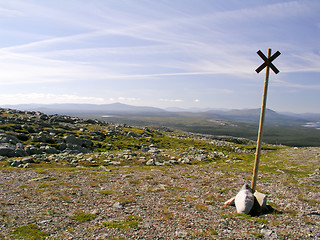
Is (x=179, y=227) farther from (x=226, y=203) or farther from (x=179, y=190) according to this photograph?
(x=179, y=190)

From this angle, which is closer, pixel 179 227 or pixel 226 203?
pixel 179 227

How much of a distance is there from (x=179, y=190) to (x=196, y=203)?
15.3ft

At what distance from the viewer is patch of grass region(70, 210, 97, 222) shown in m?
15.1

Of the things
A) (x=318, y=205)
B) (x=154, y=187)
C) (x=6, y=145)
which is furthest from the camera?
(x=6, y=145)

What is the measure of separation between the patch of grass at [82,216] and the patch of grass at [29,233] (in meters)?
2.58

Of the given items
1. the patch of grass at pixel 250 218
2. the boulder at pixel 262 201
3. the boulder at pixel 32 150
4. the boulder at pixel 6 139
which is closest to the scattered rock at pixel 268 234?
the patch of grass at pixel 250 218

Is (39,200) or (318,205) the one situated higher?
(318,205)

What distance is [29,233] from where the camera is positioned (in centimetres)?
1280

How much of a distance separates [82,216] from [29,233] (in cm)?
377

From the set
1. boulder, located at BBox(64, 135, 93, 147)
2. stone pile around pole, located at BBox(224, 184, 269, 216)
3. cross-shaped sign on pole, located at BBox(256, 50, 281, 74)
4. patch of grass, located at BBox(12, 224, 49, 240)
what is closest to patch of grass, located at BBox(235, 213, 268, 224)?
stone pile around pole, located at BBox(224, 184, 269, 216)

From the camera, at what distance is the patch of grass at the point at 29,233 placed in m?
12.4

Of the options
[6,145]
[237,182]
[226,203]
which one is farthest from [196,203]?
[6,145]

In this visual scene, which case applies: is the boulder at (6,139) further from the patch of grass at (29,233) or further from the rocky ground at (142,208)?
the patch of grass at (29,233)

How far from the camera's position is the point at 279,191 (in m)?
22.4
